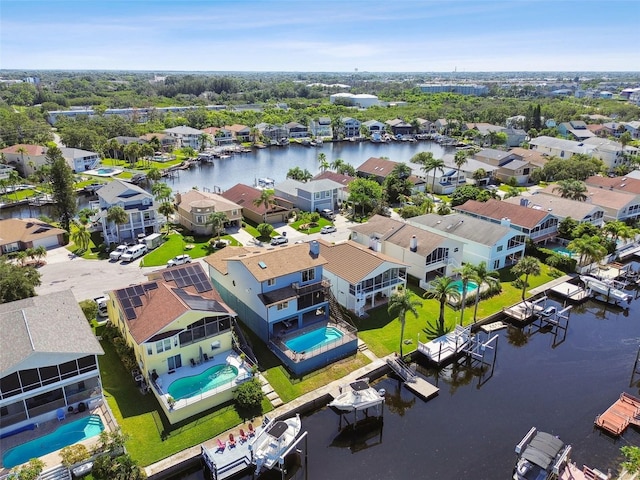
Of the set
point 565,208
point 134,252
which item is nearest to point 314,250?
point 134,252

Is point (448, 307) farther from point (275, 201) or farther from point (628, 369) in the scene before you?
point (275, 201)

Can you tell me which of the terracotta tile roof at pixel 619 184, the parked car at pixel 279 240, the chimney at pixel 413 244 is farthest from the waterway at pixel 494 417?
the terracotta tile roof at pixel 619 184

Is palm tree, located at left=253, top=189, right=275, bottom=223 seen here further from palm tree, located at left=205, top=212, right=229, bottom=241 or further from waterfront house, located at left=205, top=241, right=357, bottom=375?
waterfront house, located at left=205, top=241, right=357, bottom=375

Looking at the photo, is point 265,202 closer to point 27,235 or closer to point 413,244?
point 413,244

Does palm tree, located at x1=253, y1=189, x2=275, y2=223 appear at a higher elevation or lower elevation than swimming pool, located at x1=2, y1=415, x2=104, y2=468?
higher

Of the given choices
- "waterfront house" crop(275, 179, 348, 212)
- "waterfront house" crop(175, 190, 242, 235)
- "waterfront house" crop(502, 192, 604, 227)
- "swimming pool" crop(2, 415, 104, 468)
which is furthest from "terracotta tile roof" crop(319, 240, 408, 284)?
"waterfront house" crop(502, 192, 604, 227)

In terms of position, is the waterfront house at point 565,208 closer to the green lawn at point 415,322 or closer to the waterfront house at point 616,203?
the waterfront house at point 616,203

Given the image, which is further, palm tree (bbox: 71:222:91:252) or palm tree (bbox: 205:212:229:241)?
palm tree (bbox: 205:212:229:241)
